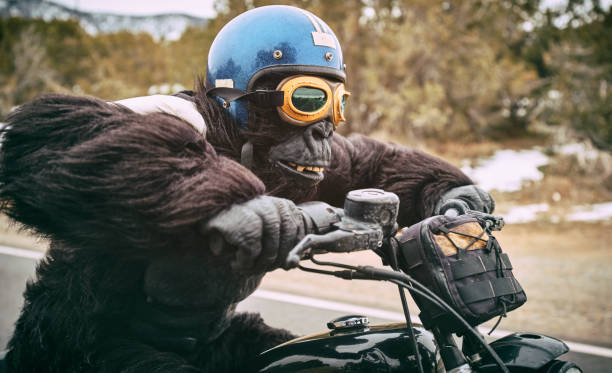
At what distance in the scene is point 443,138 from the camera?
12109mm

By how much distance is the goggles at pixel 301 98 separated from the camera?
203cm

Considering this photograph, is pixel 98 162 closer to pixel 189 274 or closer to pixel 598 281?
pixel 189 274

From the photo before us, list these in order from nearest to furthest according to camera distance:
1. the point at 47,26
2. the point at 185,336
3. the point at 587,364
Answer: the point at 185,336 → the point at 587,364 → the point at 47,26

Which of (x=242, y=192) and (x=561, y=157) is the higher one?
(x=561, y=157)

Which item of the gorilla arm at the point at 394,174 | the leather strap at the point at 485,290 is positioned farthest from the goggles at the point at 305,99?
the leather strap at the point at 485,290

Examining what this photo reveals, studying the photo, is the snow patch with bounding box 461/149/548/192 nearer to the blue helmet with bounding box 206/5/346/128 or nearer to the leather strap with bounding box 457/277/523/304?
the blue helmet with bounding box 206/5/346/128

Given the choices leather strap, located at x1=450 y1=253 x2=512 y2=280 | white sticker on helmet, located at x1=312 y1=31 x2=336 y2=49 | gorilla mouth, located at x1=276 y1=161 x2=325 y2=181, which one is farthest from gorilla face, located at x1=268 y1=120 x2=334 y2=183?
leather strap, located at x1=450 y1=253 x2=512 y2=280

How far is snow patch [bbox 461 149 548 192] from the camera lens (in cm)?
989

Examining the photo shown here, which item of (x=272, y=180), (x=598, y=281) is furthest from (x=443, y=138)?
(x=272, y=180)

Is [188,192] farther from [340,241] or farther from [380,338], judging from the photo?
[380,338]

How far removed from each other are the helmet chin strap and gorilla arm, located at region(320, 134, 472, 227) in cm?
48

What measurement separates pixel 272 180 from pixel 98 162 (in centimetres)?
78

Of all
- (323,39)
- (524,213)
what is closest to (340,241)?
(323,39)

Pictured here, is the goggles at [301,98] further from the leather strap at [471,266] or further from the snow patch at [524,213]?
the snow patch at [524,213]
